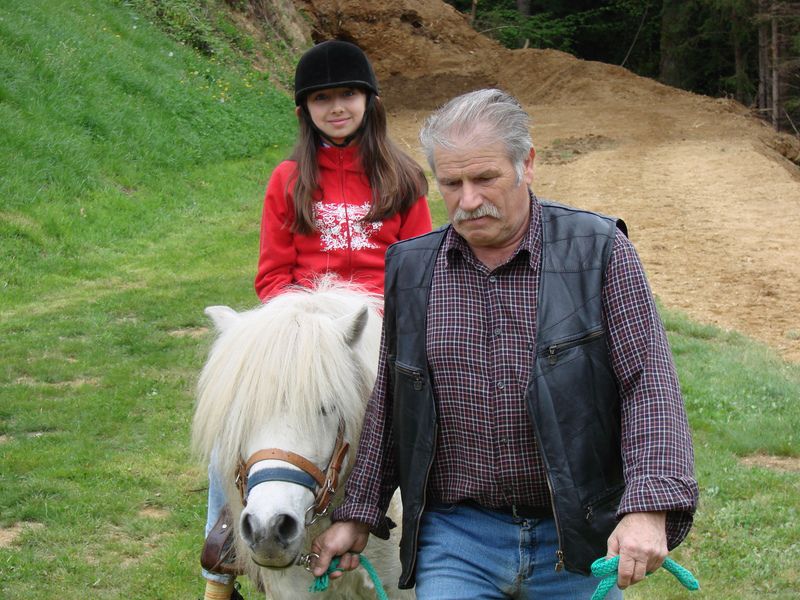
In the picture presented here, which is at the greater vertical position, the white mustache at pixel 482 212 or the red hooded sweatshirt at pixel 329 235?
the white mustache at pixel 482 212

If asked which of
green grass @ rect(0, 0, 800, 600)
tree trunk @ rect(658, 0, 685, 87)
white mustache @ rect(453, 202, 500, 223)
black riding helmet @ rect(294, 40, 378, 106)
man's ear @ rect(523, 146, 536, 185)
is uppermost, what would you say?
tree trunk @ rect(658, 0, 685, 87)

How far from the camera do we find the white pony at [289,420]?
2555mm

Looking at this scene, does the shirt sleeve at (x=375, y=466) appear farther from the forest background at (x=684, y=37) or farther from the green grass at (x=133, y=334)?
the forest background at (x=684, y=37)

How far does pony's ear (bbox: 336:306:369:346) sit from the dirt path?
6.37 metres

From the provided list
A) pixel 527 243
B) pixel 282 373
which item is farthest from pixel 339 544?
pixel 527 243

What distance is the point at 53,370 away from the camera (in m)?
7.80

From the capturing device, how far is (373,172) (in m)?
3.80

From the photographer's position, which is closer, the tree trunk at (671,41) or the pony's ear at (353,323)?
the pony's ear at (353,323)

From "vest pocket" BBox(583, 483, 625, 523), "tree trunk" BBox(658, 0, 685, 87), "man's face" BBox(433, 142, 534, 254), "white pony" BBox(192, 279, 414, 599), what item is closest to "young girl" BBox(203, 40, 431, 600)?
"white pony" BBox(192, 279, 414, 599)

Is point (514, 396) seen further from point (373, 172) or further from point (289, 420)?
point (373, 172)

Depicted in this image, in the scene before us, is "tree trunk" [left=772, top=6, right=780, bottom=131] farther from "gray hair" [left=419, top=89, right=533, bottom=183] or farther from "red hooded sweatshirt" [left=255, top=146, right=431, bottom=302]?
"gray hair" [left=419, top=89, right=533, bottom=183]

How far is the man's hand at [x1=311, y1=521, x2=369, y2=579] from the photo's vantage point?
276 cm

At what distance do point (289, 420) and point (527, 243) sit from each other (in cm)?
82

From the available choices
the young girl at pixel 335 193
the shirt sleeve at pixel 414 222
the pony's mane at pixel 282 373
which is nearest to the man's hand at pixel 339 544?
the pony's mane at pixel 282 373
